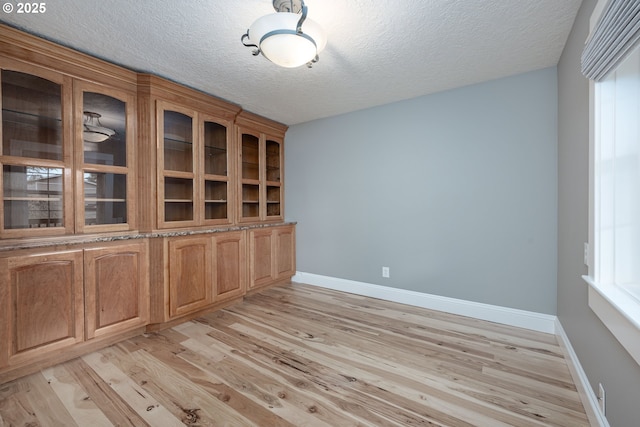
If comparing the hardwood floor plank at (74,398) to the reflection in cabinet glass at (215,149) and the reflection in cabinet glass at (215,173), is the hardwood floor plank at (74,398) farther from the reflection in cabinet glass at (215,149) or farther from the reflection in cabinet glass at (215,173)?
the reflection in cabinet glass at (215,149)

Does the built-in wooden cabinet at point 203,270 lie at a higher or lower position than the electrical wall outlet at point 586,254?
lower

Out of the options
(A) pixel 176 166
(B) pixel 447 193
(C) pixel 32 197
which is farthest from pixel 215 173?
(B) pixel 447 193

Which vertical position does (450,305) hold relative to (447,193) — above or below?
below

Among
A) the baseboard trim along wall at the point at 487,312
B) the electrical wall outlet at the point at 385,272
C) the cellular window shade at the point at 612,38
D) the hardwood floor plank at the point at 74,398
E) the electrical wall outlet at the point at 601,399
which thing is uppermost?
the cellular window shade at the point at 612,38

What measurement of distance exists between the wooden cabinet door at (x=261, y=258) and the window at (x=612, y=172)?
121 inches

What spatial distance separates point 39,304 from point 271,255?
227 centimetres

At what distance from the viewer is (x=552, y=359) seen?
1.96 metres

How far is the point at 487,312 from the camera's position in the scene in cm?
262

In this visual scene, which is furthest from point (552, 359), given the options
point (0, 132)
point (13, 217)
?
point (0, 132)

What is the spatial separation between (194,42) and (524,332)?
145 inches

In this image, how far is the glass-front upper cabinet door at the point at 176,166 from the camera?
2.53 metres

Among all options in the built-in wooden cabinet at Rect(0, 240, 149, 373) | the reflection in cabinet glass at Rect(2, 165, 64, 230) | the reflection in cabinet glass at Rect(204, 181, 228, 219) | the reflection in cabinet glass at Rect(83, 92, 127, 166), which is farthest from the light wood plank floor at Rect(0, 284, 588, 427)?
the reflection in cabinet glass at Rect(83, 92, 127, 166)

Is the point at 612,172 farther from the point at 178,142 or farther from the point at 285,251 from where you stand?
the point at 285,251

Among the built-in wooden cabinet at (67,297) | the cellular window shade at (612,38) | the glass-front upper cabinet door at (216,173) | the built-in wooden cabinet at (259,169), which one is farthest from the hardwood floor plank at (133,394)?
the cellular window shade at (612,38)
